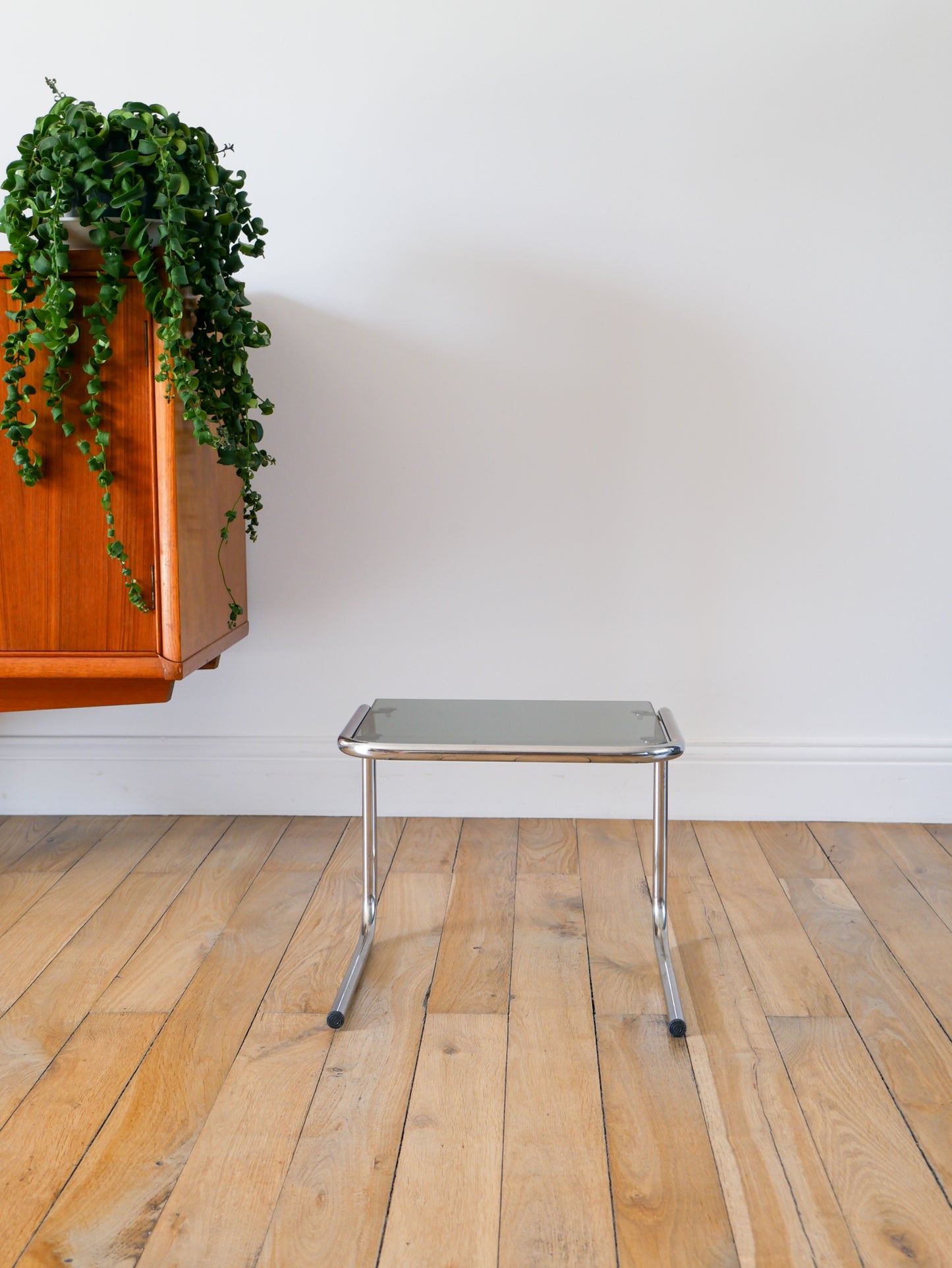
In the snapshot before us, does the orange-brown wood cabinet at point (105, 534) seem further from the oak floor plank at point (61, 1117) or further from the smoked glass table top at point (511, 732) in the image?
the oak floor plank at point (61, 1117)

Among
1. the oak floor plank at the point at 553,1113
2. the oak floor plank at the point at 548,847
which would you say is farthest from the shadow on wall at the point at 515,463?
the oak floor plank at the point at 553,1113

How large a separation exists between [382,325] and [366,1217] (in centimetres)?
181

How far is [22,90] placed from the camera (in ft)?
7.42

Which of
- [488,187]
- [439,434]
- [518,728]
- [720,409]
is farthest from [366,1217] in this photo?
[488,187]

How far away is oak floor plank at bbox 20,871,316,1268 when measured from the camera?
1095mm

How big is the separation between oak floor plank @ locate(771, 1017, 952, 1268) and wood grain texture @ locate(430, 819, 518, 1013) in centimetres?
46

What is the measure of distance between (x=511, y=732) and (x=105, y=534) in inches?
32.7

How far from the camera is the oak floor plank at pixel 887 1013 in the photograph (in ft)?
4.27

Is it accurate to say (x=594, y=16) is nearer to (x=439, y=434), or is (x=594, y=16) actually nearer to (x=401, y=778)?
(x=439, y=434)

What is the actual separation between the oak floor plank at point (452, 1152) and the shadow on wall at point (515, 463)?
111cm

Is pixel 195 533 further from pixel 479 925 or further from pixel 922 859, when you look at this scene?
pixel 922 859

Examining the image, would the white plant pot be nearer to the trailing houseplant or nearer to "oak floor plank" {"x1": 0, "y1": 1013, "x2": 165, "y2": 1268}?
the trailing houseplant

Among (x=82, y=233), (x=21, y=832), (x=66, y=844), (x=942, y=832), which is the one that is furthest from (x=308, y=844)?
(x=942, y=832)

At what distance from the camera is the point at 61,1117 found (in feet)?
4.25
